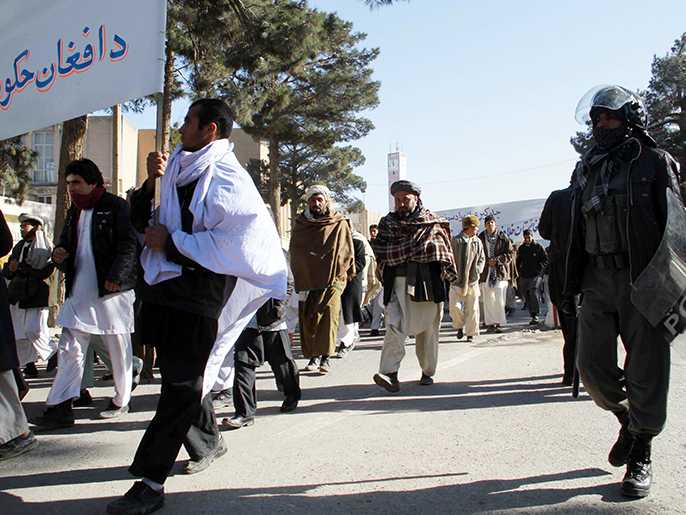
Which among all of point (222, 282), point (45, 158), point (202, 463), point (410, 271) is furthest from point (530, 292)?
point (45, 158)

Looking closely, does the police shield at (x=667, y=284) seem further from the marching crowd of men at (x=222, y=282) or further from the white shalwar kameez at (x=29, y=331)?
the white shalwar kameez at (x=29, y=331)

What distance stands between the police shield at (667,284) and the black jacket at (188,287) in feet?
6.75

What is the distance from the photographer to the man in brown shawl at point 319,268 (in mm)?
7262

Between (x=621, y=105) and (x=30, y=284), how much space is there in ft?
20.2

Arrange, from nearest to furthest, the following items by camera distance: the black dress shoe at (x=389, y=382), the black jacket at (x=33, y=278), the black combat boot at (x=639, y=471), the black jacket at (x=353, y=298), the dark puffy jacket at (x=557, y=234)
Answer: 1. the black combat boot at (x=639, y=471)
2. the dark puffy jacket at (x=557, y=234)
3. the black dress shoe at (x=389, y=382)
4. the black jacket at (x=33, y=278)
5. the black jacket at (x=353, y=298)

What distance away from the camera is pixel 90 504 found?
3443 mm

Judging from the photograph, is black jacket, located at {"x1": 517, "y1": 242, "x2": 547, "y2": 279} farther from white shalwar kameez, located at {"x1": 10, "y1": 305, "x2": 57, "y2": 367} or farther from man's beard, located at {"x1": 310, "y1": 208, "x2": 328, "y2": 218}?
white shalwar kameez, located at {"x1": 10, "y1": 305, "x2": 57, "y2": 367}

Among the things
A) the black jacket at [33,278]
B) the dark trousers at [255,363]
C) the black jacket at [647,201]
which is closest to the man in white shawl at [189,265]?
the dark trousers at [255,363]

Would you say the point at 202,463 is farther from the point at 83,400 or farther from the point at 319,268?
the point at 319,268

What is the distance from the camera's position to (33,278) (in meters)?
7.27

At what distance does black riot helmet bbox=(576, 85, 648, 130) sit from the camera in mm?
3656

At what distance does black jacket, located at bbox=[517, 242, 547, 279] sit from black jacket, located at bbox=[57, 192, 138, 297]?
887 cm

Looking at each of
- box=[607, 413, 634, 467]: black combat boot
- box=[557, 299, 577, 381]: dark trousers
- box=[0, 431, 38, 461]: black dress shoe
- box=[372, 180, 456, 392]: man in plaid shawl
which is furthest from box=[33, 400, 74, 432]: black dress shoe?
box=[557, 299, 577, 381]: dark trousers

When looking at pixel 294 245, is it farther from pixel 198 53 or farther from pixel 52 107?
pixel 198 53
